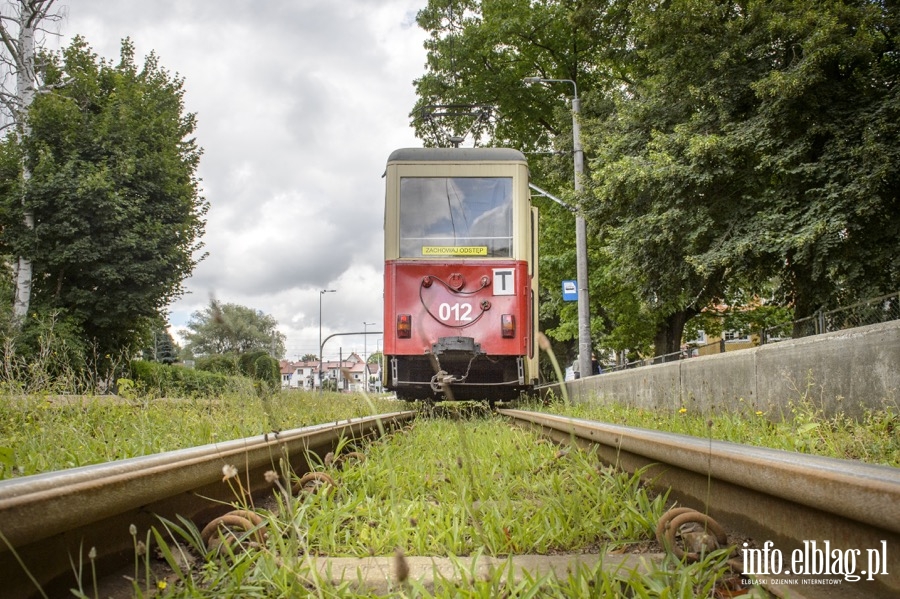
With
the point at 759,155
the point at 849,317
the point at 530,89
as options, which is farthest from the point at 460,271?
the point at 530,89

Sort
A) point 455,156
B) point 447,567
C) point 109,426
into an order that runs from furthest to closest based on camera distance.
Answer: point 455,156 < point 109,426 < point 447,567

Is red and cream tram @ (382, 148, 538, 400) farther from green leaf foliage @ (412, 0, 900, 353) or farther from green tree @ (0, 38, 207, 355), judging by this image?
green tree @ (0, 38, 207, 355)

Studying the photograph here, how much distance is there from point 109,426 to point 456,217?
19.8ft

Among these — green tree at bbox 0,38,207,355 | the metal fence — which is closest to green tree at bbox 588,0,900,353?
the metal fence

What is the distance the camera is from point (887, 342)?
14.4ft

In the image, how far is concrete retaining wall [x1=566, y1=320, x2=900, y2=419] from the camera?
4.45 meters

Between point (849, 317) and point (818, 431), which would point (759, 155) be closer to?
point (849, 317)

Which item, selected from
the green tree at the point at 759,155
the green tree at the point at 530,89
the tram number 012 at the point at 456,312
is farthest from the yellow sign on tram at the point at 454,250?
the green tree at the point at 530,89

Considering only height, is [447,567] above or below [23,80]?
below

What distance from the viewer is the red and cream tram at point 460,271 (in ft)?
32.8

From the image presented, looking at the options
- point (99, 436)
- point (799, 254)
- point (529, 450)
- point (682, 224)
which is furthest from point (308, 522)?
point (682, 224)

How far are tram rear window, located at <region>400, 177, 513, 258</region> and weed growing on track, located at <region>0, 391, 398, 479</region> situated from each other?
3050 mm

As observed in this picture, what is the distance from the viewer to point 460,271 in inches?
399

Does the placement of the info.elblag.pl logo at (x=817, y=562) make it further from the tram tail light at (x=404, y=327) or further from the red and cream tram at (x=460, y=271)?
the tram tail light at (x=404, y=327)
